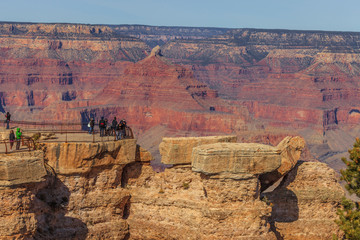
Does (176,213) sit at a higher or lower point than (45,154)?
lower

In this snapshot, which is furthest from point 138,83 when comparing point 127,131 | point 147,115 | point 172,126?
point 127,131

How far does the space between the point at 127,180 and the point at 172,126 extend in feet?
451

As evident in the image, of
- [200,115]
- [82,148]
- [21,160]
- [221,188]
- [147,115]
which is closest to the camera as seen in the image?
[21,160]

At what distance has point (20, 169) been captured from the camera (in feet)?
77.3

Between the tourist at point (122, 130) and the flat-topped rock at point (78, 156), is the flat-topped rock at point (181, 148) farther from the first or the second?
the flat-topped rock at point (78, 156)

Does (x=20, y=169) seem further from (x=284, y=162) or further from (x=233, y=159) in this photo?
(x=284, y=162)

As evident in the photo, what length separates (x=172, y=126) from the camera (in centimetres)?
16700

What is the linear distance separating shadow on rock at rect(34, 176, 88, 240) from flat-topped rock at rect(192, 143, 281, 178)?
6.05 meters

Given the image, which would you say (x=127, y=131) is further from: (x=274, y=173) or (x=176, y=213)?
(x=274, y=173)

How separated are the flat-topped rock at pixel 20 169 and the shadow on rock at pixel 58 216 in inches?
77.5

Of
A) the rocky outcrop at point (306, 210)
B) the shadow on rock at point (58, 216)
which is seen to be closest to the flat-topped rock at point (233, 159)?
the rocky outcrop at point (306, 210)

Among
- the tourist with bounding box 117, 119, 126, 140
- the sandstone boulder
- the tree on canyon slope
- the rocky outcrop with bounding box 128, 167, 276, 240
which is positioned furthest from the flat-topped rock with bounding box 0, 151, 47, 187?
the tree on canyon slope

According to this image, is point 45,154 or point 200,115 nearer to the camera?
point 45,154

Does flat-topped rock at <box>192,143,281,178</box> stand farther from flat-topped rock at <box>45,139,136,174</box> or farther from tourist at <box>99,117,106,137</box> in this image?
tourist at <box>99,117,106,137</box>
